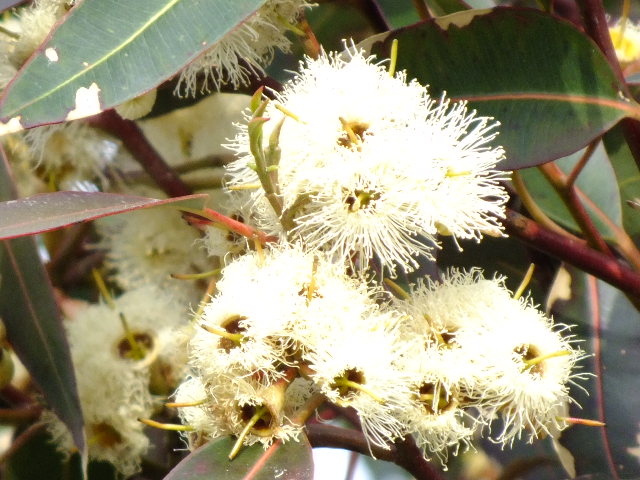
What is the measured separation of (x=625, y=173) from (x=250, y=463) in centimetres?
80

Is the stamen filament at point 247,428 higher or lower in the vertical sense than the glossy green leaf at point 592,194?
higher

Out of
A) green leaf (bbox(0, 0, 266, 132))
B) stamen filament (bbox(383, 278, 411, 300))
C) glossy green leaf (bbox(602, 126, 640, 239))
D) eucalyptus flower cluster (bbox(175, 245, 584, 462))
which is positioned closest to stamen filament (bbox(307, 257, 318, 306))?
eucalyptus flower cluster (bbox(175, 245, 584, 462))

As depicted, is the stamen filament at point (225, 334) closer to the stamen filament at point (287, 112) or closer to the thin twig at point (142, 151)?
the stamen filament at point (287, 112)

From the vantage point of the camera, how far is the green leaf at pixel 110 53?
2.85ft

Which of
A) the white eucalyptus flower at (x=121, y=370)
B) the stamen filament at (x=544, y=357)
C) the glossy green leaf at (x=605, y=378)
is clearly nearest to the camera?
the stamen filament at (x=544, y=357)

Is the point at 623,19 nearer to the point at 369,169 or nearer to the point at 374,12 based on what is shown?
the point at 374,12

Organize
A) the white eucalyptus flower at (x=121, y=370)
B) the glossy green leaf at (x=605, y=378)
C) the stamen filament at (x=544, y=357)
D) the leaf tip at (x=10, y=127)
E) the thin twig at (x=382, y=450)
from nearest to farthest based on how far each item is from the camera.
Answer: the leaf tip at (x=10, y=127), the stamen filament at (x=544, y=357), the thin twig at (x=382, y=450), the glossy green leaf at (x=605, y=378), the white eucalyptus flower at (x=121, y=370)

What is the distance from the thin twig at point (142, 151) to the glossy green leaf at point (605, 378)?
58 cm

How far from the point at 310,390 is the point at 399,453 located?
0.21 metres

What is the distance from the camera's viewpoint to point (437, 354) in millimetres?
943

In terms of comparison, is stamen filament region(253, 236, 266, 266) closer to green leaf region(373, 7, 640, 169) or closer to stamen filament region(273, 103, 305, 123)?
stamen filament region(273, 103, 305, 123)

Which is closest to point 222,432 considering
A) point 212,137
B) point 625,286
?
point 625,286

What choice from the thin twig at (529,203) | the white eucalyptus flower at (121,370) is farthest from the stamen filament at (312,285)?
the white eucalyptus flower at (121,370)

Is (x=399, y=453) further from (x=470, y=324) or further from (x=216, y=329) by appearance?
(x=216, y=329)
